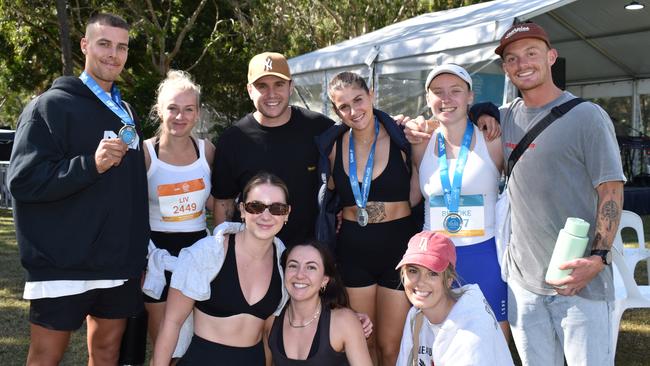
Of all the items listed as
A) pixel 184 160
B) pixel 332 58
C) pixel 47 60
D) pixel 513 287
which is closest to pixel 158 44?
pixel 47 60

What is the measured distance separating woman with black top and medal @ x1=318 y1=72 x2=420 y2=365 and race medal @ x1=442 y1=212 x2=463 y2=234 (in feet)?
1.17

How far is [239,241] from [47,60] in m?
20.7

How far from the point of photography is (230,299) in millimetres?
3156

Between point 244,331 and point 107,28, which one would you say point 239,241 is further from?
point 107,28

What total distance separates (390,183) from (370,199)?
14 centimetres

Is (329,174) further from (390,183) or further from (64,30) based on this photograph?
(64,30)

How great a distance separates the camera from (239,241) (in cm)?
324

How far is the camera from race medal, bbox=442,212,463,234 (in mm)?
3125

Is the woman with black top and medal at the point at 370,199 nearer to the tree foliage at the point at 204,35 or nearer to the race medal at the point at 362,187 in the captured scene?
the race medal at the point at 362,187

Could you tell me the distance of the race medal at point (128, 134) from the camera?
289 centimetres

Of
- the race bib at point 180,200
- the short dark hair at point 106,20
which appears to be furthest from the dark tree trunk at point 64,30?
the race bib at point 180,200

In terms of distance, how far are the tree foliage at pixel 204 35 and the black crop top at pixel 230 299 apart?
1605cm

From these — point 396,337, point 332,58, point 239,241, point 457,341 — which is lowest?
point 396,337

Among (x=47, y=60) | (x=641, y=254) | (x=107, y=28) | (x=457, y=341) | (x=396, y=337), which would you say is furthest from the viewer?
(x=47, y=60)
